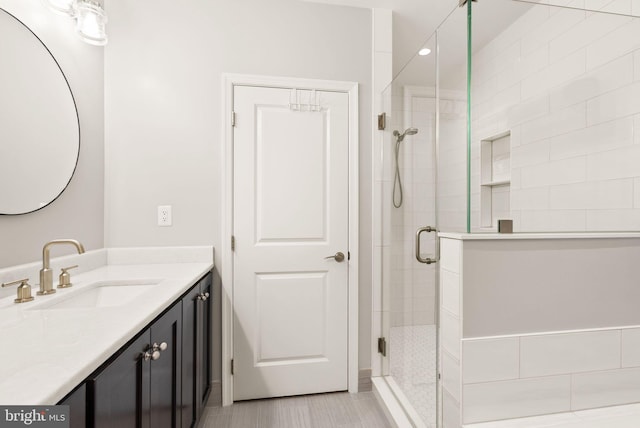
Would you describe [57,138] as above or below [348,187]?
above

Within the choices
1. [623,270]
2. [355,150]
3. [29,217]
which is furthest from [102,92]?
[623,270]

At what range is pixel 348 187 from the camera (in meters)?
2.05

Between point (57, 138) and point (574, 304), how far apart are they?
2368 millimetres

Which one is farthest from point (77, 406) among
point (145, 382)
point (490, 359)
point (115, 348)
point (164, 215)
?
point (164, 215)

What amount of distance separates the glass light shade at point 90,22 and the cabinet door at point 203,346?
135 centimetres

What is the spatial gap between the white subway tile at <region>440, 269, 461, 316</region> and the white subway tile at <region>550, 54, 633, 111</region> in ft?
2.59

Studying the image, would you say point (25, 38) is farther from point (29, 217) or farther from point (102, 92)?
point (29, 217)

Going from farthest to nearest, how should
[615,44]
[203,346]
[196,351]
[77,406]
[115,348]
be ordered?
[203,346] → [196,351] → [615,44] → [115,348] → [77,406]

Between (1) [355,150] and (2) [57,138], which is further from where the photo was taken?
(1) [355,150]

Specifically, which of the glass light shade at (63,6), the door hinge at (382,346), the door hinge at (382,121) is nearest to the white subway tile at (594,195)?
the door hinge at (382,121)

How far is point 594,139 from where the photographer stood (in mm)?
1257

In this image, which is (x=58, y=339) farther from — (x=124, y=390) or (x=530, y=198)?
(x=530, y=198)

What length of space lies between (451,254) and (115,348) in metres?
1.11

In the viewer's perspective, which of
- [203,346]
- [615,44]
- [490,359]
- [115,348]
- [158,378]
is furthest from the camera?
[203,346]
